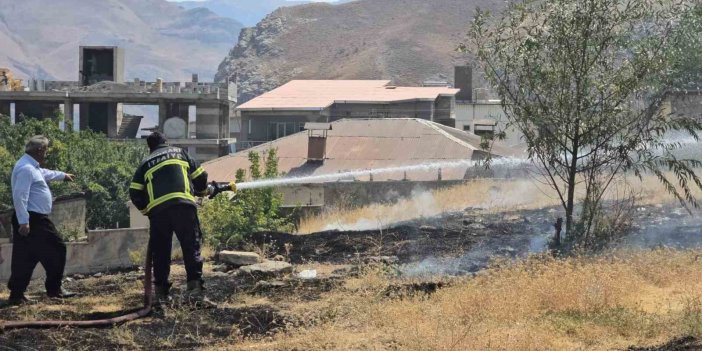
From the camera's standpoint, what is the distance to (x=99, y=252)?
14.1 metres

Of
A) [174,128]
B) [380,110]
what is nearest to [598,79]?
[174,128]

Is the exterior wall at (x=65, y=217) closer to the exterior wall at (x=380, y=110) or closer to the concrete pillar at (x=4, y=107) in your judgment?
the exterior wall at (x=380, y=110)

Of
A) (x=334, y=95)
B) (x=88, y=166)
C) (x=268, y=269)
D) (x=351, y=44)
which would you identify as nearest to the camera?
(x=268, y=269)

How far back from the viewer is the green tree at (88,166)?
23656 mm

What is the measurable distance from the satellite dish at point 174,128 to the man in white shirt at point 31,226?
5160cm

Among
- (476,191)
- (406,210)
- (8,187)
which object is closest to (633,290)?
(406,210)

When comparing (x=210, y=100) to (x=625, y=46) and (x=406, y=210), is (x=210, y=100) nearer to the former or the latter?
(x=406, y=210)

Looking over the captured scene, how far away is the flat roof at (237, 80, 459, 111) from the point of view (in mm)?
64312

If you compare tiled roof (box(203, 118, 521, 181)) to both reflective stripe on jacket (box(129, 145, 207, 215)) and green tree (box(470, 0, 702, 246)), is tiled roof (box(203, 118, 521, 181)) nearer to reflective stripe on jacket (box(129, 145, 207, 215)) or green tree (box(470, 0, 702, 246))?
green tree (box(470, 0, 702, 246))

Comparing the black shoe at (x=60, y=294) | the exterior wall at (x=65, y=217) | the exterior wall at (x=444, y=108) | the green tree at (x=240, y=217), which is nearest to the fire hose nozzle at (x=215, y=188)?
the black shoe at (x=60, y=294)

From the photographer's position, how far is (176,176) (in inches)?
368

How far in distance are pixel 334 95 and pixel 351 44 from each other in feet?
353

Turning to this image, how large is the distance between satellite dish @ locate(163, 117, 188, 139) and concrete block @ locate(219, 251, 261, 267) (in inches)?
1942

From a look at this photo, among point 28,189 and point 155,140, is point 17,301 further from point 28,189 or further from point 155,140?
point 155,140
